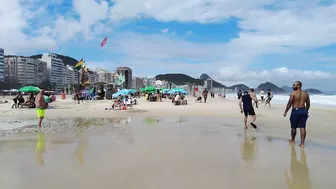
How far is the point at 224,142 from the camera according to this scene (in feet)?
25.2

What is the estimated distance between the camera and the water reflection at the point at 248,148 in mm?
5961

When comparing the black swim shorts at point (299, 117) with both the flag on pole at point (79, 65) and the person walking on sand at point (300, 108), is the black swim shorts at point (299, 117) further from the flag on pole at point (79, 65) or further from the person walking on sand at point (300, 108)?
the flag on pole at point (79, 65)

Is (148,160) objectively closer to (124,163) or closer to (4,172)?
(124,163)

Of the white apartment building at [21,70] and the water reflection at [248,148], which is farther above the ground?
the white apartment building at [21,70]

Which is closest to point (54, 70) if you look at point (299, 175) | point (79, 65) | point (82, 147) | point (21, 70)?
point (21, 70)

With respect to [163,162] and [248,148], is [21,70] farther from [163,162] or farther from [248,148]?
[163,162]

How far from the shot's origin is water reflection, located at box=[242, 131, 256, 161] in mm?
5961

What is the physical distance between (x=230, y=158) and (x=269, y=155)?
958 millimetres

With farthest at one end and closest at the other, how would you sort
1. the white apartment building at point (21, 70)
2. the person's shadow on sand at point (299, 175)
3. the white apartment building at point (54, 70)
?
the white apartment building at point (54, 70) < the white apartment building at point (21, 70) < the person's shadow on sand at point (299, 175)

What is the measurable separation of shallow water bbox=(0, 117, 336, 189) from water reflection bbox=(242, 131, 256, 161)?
0.07 ft

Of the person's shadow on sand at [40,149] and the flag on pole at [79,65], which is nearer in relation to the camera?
the person's shadow on sand at [40,149]

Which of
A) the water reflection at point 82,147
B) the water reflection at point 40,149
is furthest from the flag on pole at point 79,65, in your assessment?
the water reflection at point 82,147

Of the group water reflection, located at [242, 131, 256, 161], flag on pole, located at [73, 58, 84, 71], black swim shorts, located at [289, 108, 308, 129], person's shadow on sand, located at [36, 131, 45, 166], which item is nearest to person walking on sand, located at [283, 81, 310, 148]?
black swim shorts, located at [289, 108, 308, 129]

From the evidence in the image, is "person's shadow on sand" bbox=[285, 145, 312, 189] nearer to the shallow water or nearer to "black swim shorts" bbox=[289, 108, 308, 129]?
the shallow water
